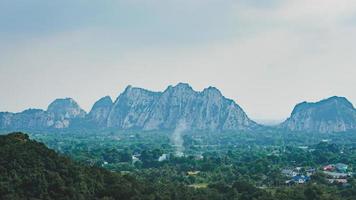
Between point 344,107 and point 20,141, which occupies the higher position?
point 344,107

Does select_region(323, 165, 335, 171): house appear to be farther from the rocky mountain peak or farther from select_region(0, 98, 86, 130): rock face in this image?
the rocky mountain peak

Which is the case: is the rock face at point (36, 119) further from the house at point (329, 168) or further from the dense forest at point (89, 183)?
the dense forest at point (89, 183)

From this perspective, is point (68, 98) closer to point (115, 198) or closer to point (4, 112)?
point (4, 112)

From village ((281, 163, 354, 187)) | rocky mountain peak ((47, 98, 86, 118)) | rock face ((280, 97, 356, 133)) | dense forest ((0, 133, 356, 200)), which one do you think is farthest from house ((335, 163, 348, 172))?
rocky mountain peak ((47, 98, 86, 118))

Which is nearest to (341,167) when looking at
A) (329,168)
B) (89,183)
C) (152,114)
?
(329,168)

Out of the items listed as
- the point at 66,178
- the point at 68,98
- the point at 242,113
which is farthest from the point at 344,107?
the point at 66,178

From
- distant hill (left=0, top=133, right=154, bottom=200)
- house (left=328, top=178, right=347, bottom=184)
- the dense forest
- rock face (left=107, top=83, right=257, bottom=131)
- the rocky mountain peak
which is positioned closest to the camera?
distant hill (left=0, top=133, right=154, bottom=200)

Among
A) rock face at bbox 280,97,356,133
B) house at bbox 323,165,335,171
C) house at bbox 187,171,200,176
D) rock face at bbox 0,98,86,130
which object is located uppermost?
rock face at bbox 280,97,356,133
